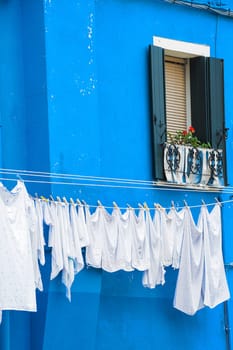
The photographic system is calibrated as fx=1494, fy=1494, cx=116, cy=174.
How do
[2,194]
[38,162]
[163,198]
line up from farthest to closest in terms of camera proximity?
[163,198]
[38,162]
[2,194]

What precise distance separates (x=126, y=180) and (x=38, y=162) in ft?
4.69

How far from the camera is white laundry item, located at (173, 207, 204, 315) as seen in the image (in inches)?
710

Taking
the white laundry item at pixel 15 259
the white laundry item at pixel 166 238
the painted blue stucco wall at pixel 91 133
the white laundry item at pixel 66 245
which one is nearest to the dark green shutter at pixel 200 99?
the painted blue stucco wall at pixel 91 133

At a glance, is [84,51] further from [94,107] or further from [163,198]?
[163,198]

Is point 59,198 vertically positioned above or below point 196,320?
above

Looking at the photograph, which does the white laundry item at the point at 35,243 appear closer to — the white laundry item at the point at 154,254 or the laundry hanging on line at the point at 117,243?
the laundry hanging on line at the point at 117,243

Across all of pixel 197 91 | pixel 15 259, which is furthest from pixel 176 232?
pixel 15 259

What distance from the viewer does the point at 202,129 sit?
63.9 feet

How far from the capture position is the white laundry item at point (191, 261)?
1803 cm

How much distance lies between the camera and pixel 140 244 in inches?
693

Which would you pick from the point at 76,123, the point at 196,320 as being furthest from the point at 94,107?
the point at 196,320

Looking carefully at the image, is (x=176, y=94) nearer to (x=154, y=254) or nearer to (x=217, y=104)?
(x=217, y=104)

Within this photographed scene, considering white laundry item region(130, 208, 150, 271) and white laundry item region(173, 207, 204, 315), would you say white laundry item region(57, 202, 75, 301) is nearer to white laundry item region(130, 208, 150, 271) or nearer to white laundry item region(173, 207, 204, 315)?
white laundry item region(130, 208, 150, 271)

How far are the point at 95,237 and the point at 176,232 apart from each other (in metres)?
1.22
